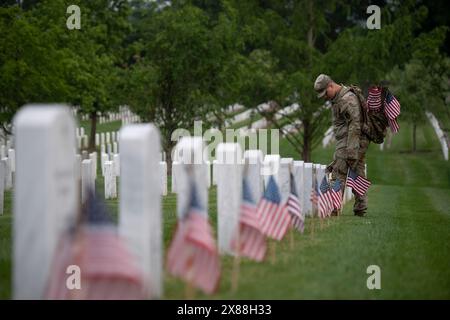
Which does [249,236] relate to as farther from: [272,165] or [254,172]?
[272,165]

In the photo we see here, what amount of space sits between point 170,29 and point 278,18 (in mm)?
4648

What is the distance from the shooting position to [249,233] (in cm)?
858

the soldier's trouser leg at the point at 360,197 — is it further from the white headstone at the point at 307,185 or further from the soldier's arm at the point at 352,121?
the white headstone at the point at 307,185

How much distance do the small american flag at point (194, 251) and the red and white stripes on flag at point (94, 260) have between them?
742 millimetres

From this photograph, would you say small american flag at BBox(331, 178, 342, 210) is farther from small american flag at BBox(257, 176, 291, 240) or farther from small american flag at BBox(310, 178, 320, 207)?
small american flag at BBox(257, 176, 291, 240)

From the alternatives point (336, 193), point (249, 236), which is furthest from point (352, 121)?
point (249, 236)

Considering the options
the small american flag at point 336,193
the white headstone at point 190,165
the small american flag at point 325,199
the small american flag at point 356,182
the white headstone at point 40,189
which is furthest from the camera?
the small american flag at point 356,182

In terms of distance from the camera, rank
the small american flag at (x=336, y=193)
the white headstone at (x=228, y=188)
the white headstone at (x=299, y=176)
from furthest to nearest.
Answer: the small american flag at (x=336, y=193) → the white headstone at (x=299, y=176) → the white headstone at (x=228, y=188)

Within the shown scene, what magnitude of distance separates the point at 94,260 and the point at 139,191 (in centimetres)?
59

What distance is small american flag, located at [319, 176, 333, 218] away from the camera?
13.3m

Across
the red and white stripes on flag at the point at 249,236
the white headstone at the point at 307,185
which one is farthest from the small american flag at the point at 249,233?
the white headstone at the point at 307,185

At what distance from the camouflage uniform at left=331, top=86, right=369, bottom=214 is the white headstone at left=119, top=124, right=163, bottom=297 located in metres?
7.60

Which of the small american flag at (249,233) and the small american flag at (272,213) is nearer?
the small american flag at (249,233)

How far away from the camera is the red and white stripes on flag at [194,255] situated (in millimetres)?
7230
